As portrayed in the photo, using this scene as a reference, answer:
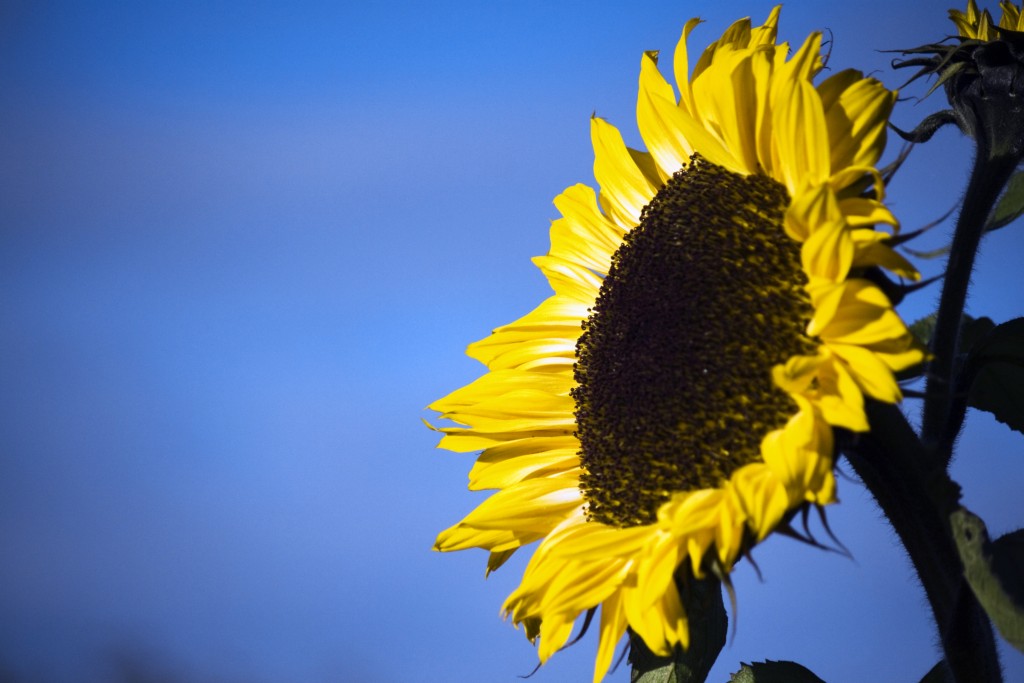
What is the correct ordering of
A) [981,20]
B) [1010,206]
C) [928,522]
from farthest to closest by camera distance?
[1010,206] < [981,20] < [928,522]

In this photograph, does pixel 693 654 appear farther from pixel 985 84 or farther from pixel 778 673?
pixel 985 84

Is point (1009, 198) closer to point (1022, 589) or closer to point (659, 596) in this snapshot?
point (1022, 589)

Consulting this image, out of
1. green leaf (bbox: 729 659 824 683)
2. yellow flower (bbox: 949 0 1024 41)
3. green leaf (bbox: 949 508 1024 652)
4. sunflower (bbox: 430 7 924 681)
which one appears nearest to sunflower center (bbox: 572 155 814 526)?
sunflower (bbox: 430 7 924 681)

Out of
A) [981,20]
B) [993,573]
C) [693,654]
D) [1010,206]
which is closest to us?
[993,573]

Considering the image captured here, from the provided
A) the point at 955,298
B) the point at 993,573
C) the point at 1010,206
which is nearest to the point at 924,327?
the point at 1010,206

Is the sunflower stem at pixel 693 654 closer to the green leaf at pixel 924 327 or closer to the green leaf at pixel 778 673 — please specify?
the green leaf at pixel 778 673

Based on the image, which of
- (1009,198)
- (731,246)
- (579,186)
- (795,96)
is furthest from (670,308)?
(1009,198)
